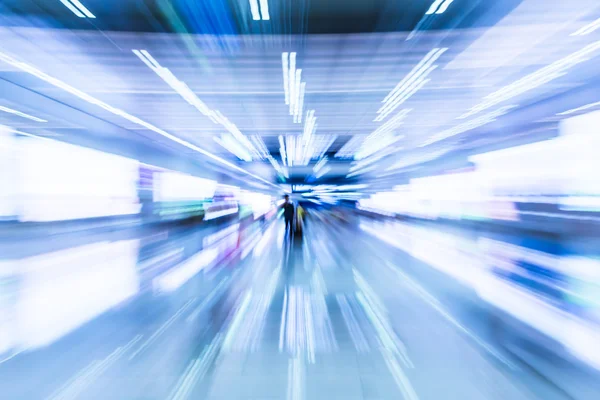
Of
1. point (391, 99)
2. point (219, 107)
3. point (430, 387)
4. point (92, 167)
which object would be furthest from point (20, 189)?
point (430, 387)

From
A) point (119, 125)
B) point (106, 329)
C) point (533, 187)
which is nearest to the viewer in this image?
point (106, 329)

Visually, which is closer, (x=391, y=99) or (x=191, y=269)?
(x=391, y=99)

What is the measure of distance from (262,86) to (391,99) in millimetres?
2192

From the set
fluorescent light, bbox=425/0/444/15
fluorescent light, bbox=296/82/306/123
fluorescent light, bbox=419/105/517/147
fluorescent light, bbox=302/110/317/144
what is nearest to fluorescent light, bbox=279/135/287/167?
fluorescent light, bbox=302/110/317/144

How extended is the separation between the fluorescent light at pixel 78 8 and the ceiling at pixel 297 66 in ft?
0.24

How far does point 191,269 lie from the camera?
6852mm

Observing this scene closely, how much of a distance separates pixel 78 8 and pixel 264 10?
5.60 ft

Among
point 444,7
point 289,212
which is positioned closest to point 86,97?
point 444,7

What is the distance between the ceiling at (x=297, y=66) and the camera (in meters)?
2.76

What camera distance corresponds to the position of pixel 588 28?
3135 millimetres

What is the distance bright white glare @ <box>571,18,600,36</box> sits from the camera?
10.0 ft

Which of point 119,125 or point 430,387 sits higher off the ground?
point 119,125

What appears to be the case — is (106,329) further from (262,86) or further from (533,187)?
(533,187)

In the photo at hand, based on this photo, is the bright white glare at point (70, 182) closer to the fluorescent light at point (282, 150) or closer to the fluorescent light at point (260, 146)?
the fluorescent light at point (260, 146)
